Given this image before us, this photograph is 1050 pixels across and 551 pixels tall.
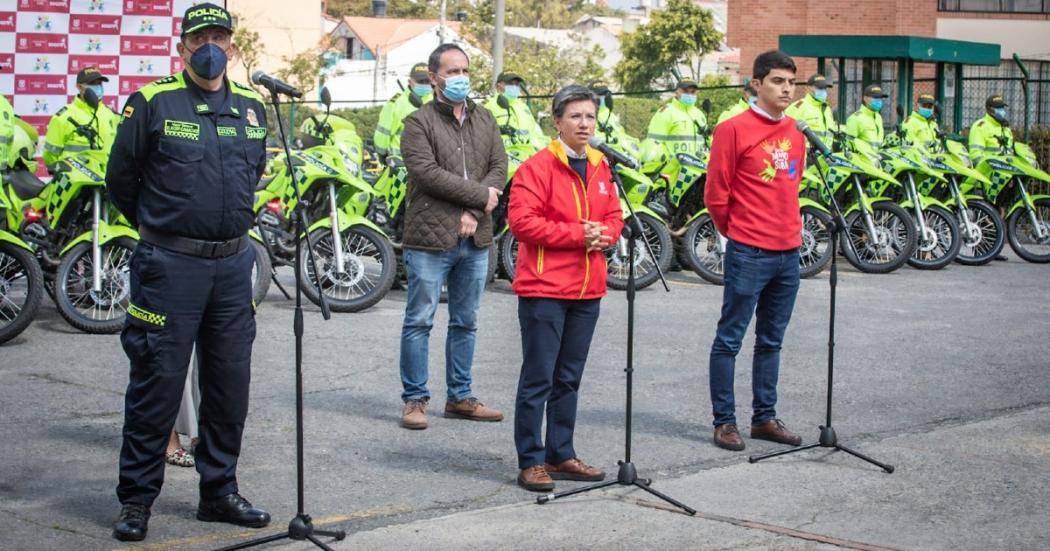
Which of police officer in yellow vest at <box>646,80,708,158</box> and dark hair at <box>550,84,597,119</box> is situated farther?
police officer in yellow vest at <box>646,80,708,158</box>

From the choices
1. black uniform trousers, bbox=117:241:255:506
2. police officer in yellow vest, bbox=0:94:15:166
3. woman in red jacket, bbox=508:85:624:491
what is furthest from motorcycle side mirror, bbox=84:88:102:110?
black uniform trousers, bbox=117:241:255:506

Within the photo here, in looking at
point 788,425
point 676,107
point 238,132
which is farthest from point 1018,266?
point 238,132

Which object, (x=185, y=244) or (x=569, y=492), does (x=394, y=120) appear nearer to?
(x=569, y=492)

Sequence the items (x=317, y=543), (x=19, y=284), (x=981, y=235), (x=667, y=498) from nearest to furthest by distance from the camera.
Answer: (x=317, y=543)
(x=667, y=498)
(x=19, y=284)
(x=981, y=235)

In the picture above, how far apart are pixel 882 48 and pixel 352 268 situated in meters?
10.6

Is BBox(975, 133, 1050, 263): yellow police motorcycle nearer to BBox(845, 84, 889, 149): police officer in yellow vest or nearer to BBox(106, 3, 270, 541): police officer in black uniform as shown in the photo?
BBox(845, 84, 889, 149): police officer in yellow vest

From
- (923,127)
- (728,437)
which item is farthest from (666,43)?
(728,437)

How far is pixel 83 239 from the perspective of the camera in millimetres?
10562

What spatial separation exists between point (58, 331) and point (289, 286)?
9.63ft

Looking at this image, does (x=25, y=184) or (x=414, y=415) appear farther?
(x=25, y=184)

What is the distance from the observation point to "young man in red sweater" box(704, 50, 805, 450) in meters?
7.38

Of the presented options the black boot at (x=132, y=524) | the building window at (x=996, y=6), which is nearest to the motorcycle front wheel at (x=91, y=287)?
the black boot at (x=132, y=524)

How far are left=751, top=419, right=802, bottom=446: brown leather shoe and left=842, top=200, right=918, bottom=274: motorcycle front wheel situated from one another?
7664 mm

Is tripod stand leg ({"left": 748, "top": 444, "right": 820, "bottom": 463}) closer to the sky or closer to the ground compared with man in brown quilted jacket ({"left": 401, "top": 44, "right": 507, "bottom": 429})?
closer to the ground
